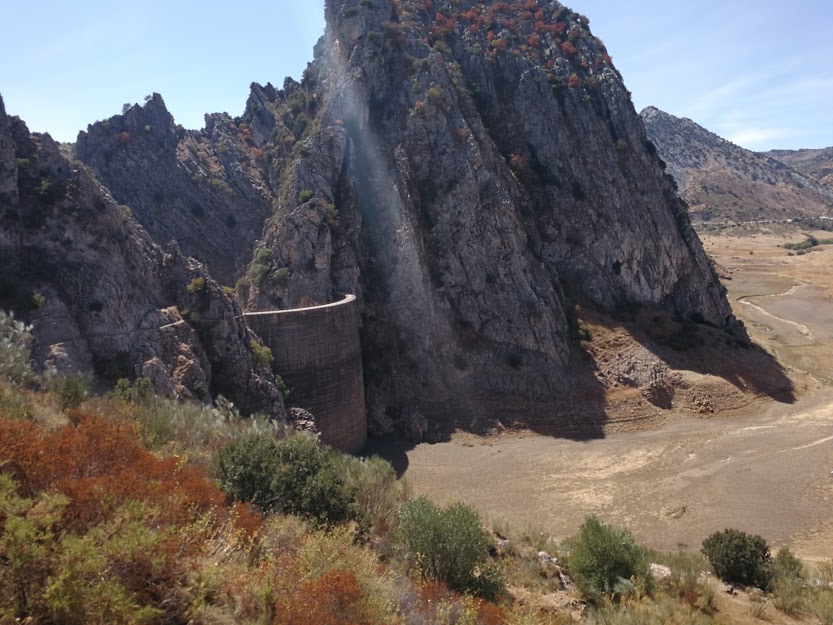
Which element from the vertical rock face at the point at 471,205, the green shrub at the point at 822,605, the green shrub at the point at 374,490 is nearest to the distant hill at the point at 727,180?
the vertical rock face at the point at 471,205

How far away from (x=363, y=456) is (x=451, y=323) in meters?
11.7

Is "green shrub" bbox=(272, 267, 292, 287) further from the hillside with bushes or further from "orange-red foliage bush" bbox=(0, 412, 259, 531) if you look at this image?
"orange-red foliage bush" bbox=(0, 412, 259, 531)

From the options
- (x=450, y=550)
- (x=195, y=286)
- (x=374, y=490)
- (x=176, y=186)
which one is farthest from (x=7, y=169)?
(x=176, y=186)

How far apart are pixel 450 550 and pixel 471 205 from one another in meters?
31.6

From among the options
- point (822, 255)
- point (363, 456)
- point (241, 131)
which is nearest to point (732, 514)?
point (363, 456)

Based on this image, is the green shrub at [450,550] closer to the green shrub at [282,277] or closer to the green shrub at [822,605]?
the green shrub at [822,605]

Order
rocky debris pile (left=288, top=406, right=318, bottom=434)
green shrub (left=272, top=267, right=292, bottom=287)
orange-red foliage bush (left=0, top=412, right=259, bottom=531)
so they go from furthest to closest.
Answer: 1. green shrub (left=272, top=267, right=292, bottom=287)
2. rocky debris pile (left=288, top=406, right=318, bottom=434)
3. orange-red foliage bush (left=0, top=412, right=259, bottom=531)

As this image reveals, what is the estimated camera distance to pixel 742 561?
532 inches

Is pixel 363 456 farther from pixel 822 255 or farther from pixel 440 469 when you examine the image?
pixel 822 255

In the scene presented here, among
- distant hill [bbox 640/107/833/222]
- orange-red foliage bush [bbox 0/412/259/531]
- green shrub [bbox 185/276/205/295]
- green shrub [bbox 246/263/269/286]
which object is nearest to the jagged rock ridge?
green shrub [bbox 246/263/269/286]

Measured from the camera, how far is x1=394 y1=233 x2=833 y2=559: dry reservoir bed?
20.4 metres

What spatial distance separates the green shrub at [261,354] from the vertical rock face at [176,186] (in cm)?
1768

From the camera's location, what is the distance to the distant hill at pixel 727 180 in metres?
140

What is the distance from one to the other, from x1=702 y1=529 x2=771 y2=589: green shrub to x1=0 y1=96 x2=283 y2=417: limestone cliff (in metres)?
17.0
